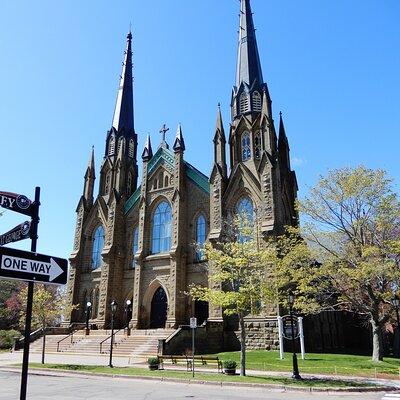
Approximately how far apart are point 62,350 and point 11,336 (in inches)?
470

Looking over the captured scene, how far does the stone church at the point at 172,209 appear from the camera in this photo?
34.0 meters

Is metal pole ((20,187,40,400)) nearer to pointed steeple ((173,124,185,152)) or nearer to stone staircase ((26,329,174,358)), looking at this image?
stone staircase ((26,329,174,358))

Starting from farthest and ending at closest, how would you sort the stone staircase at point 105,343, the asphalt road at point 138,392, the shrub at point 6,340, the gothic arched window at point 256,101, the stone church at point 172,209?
the shrub at point 6,340, the gothic arched window at point 256,101, the stone church at point 172,209, the stone staircase at point 105,343, the asphalt road at point 138,392

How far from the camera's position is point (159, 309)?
36562 millimetres

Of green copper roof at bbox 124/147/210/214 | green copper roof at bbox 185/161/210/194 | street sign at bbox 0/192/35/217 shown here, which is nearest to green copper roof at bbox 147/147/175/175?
green copper roof at bbox 124/147/210/214

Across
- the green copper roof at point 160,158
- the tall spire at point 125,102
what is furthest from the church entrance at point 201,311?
the tall spire at point 125,102

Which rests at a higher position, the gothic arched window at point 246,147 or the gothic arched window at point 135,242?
the gothic arched window at point 246,147

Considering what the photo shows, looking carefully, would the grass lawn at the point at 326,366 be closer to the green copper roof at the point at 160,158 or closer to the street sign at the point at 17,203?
the street sign at the point at 17,203

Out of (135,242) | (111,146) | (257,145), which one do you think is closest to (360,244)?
(257,145)

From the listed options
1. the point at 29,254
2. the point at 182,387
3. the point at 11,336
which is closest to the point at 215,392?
the point at 182,387

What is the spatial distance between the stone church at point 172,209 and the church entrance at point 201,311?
3.3 inches

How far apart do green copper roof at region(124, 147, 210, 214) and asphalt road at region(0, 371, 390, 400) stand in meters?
22.4

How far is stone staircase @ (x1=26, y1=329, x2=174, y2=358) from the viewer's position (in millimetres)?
28625

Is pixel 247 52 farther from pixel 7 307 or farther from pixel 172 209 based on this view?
pixel 7 307
